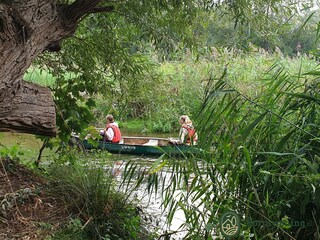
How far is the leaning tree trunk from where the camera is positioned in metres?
4.06

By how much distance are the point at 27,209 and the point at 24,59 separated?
121cm

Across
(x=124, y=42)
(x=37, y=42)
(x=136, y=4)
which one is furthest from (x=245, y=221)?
(x=124, y=42)

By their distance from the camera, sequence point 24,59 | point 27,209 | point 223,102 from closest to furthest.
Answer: point 223,102 < point 24,59 < point 27,209

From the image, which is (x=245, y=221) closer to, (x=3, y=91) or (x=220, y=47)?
(x=3, y=91)

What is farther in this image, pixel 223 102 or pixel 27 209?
pixel 27 209

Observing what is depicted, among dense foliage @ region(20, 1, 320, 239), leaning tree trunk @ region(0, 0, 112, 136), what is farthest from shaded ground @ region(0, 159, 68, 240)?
dense foliage @ region(20, 1, 320, 239)

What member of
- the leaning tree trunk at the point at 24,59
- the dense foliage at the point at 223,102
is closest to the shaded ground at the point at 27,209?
the leaning tree trunk at the point at 24,59

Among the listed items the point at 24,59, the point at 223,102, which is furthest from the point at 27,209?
the point at 223,102

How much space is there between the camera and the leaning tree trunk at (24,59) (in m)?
4.06

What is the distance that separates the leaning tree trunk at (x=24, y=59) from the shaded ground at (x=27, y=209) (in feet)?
1.34

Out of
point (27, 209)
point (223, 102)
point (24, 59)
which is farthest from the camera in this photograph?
point (27, 209)

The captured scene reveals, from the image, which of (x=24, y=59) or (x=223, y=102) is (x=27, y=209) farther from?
(x=223, y=102)

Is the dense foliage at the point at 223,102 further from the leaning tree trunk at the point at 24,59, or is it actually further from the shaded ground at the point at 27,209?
the leaning tree trunk at the point at 24,59

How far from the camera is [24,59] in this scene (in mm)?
4238
